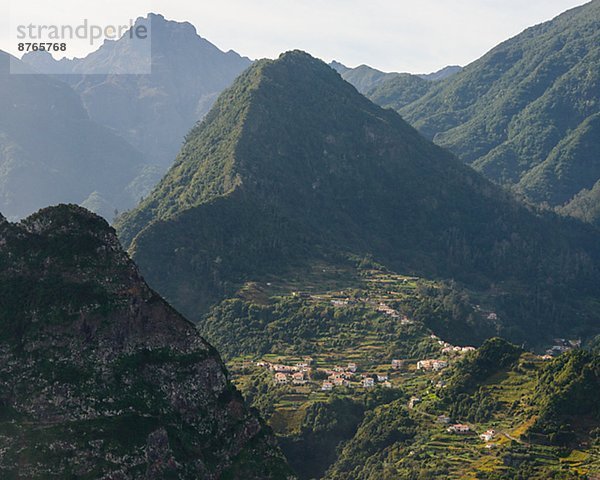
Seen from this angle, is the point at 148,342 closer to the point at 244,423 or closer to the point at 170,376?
the point at 170,376

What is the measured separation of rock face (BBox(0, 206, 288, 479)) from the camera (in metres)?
99.3

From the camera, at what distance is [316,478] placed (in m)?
170

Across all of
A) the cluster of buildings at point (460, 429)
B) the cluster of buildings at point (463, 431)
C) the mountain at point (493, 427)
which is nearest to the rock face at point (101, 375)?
the mountain at point (493, 427)

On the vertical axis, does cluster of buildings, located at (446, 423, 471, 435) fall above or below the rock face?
below

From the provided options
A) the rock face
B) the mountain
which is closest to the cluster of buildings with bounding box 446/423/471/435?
the mountain

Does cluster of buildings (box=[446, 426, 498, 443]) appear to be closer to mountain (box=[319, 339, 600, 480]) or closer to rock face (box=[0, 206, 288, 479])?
mountain (box=[319, 339, 600, 480])

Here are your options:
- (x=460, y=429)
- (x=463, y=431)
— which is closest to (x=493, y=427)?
(x=463, y=431)

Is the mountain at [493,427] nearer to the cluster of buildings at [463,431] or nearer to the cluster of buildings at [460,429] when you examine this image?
the cluster of buildings at [463,431]

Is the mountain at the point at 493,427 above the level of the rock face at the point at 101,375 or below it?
below

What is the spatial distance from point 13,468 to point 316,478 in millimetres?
83501

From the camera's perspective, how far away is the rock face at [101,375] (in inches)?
3910

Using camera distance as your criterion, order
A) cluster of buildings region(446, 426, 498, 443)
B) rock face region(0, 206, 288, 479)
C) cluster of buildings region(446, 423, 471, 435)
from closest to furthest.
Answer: rock face region(0, 206, 288, 479), cluster of buildings region(446, 426, 498, 443), cluster of buildings region(446, 423, 471, 435)

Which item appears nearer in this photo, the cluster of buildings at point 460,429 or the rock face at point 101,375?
the rock face at point 101,375

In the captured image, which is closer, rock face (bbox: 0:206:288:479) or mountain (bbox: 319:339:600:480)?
rock face (bbox: 0:206:288:479)
